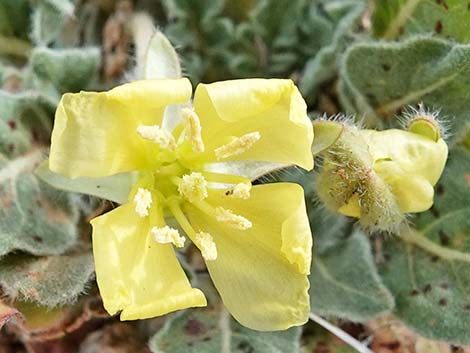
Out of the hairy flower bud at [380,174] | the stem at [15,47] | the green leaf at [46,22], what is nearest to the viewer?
the hairy flower bud at [380,174]

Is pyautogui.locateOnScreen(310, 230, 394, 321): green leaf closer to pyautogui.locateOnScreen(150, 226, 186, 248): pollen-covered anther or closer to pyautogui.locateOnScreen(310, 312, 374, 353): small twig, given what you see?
pyautogui.locateOnScreen(310, 312, 374, 353): small twig

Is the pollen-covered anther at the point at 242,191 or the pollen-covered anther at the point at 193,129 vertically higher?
the pollen-covered anther at the point at 193,129

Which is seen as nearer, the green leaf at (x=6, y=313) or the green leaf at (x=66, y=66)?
the green leaf at (x=6, y=313)

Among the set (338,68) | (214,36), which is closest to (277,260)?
(338,68)

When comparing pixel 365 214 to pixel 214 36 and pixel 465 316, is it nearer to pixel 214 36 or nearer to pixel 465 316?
pixel 465 316

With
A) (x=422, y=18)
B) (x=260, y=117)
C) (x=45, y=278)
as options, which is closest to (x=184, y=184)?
(x=260, y=117)

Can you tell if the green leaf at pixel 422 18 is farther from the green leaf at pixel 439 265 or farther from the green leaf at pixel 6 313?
the green leaf at pixel 6 313

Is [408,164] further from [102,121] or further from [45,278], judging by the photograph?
[45,278]

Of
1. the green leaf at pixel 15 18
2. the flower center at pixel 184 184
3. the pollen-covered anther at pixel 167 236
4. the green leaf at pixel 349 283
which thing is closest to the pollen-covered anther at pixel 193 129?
the flower center at pixel 184 184
